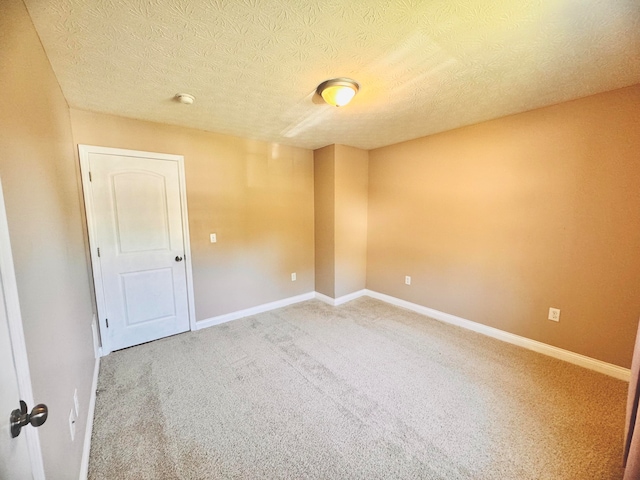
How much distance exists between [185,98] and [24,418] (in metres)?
2.21

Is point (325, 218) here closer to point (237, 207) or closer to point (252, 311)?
point (237, 207)

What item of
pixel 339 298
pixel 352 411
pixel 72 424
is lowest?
pixel 352 411

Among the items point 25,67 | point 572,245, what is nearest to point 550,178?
point 572,245

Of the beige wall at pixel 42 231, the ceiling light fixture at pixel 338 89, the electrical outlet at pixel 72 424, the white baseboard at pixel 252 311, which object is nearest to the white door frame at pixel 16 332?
the beige wall at pixel 42 231

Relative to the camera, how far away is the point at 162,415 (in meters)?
1.82

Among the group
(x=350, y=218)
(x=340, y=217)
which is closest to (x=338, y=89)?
(x=340, y=217)

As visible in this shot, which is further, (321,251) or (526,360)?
(321,251)

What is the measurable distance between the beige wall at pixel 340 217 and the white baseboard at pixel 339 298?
0.05 meters

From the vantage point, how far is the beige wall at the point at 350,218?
3.81 m

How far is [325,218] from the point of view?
393cm

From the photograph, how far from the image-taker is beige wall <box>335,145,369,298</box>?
12.5ft

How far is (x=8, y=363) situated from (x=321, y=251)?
349 centimetres

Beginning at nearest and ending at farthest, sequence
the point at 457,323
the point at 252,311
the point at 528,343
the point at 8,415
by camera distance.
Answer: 1. the point at 8,415
2. the point at 528,343
3. the point at 457,323
4. the point at 252,311

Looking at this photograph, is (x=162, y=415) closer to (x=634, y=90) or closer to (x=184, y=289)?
(x=184, y=289)
